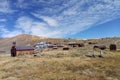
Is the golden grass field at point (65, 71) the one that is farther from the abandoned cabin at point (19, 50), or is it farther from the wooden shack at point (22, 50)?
the wooden shack at point (22, 50)

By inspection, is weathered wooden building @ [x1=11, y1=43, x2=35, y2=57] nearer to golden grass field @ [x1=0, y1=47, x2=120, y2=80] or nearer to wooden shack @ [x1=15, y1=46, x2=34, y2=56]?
wooden shack @ [x1=15, y1=46, x2=34, y2=56]

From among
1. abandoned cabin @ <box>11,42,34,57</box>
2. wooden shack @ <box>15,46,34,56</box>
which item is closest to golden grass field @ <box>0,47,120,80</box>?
abandoned cabin @ <box>11,42,34,57</box>

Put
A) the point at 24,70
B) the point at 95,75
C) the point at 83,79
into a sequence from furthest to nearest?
1. the point at 24,70
2. the point at 95,75
3. the point at 83,79

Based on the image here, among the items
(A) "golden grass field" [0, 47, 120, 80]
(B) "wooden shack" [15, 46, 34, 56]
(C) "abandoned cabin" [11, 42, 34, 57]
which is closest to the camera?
(A) "golden grass field" [0, 47, 120, 80]

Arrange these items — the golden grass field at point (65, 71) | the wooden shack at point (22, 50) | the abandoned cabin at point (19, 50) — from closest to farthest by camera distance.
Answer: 1. the golden grass field at point (65, 71)
2. the abandoned cabin at point (19, 50)
3. the wooden shack at point (22, 50)

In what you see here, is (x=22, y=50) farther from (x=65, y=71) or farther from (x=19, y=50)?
(x=65, y=71)

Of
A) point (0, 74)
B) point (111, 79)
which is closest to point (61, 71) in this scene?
point (111, 79)

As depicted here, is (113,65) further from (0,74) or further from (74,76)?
(0,74)

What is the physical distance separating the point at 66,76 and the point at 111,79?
9157mm

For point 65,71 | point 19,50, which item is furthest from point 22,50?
point 65,71

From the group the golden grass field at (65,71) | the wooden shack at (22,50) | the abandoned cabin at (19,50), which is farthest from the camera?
the wooden shack at (22,50)

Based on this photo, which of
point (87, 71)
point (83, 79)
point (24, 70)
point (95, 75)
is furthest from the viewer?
point (24, 70)

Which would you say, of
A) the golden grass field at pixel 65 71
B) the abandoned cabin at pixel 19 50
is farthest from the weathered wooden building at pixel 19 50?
the golden grass field at pixel 65 71

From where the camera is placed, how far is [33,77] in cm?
3991
